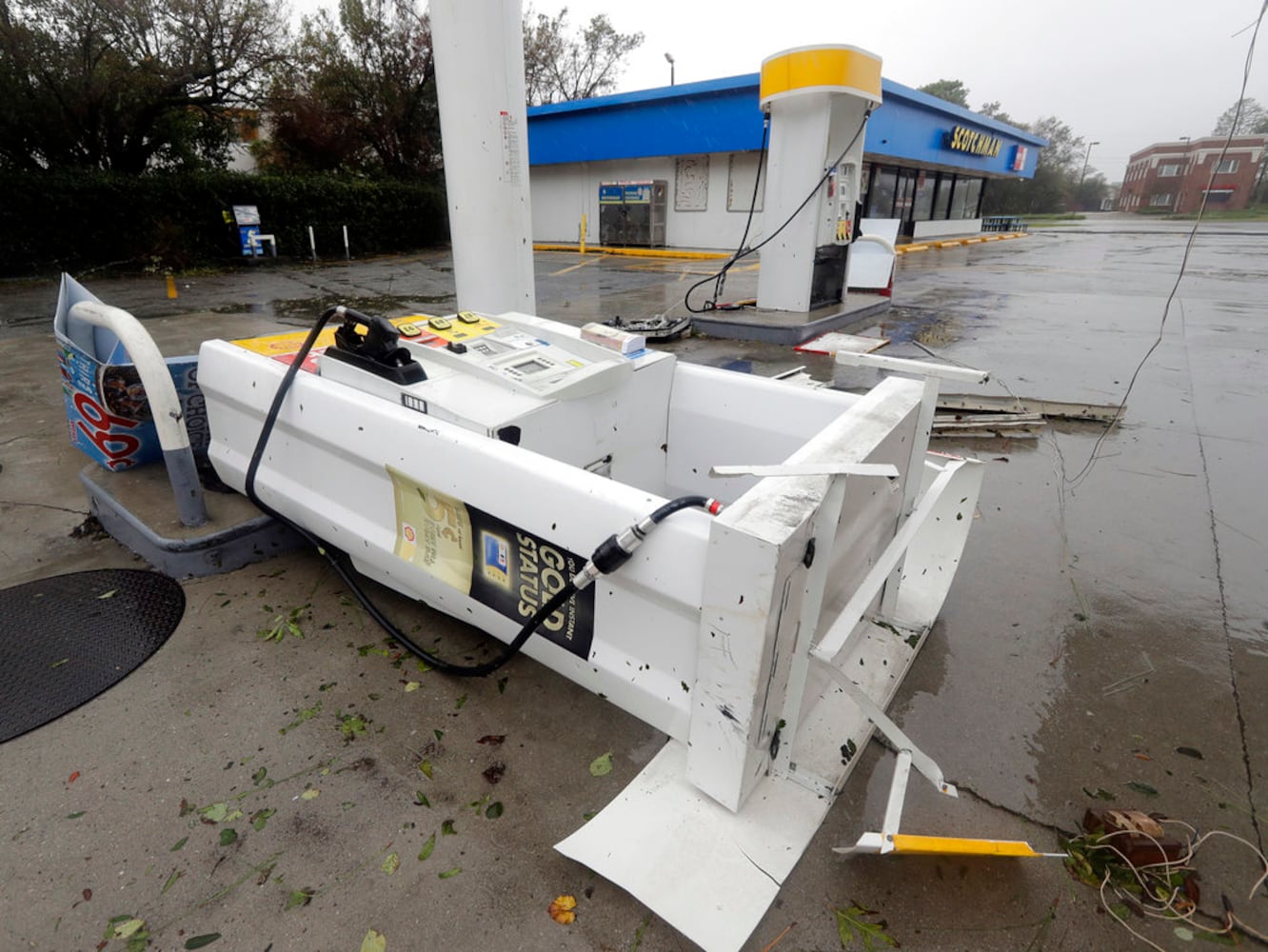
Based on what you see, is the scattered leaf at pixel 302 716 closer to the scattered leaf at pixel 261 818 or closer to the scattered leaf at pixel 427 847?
the scattered leaf at pixel 261 818

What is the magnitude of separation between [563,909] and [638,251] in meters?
19.2

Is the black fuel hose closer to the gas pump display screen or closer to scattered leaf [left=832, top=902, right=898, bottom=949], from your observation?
the gas pump display screen

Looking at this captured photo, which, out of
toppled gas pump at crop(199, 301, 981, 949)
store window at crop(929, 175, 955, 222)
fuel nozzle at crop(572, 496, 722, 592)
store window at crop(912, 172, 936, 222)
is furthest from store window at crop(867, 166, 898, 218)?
fuel nozzle at crop(572, 496, 722, 592)

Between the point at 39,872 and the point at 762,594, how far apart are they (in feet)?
5.92

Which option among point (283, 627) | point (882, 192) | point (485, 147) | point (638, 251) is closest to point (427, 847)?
point (283, 627)

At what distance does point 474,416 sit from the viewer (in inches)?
78.2

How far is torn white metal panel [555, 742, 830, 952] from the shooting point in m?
1.38

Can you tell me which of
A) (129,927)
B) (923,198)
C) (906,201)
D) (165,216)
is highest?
(923,198)

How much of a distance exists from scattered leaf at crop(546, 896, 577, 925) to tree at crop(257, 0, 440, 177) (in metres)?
24.4

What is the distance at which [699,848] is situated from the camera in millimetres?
1493

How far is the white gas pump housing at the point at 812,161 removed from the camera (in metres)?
6.69

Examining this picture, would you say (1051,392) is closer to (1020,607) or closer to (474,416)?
(1020,607)

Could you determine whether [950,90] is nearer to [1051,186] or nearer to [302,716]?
[1051,186]

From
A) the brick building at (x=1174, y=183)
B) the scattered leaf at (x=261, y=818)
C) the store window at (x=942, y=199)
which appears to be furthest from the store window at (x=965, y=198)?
the scattered leaf at (x=261, y=818)
